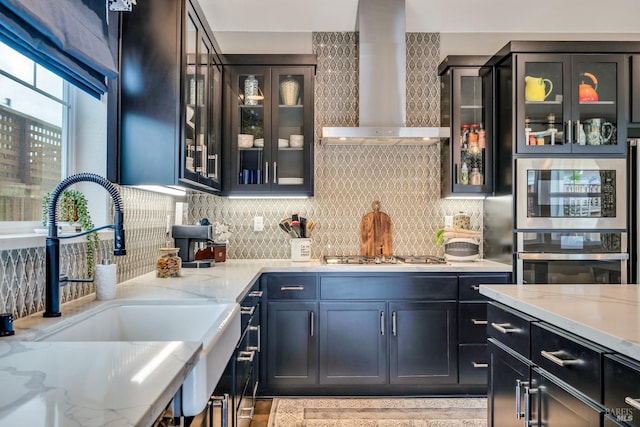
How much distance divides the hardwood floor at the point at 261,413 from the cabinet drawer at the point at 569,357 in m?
1.69

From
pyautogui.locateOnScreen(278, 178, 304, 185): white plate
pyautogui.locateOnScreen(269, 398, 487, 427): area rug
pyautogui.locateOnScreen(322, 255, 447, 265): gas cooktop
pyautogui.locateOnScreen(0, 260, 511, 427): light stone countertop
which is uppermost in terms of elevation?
pyautogui.locateOnScreen(278, 178, 304, 185): white plate

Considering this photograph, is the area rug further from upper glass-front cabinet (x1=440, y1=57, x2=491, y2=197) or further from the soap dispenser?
upper glass-front cabinet (x1=440, y1=57, x2=491, y2=197)

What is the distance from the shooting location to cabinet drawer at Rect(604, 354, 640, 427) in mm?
1059

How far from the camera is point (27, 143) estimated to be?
1.68 metres

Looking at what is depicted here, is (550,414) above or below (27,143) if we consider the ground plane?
below

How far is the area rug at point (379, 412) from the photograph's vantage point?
259cm

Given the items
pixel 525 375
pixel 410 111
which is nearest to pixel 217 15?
pixel 410 111

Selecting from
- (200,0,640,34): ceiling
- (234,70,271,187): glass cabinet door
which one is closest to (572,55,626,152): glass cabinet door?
(200,0,640,34): ceiling

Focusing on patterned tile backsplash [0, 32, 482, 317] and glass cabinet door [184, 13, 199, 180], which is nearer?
glass cabinet door [184, 13, 199, 180]

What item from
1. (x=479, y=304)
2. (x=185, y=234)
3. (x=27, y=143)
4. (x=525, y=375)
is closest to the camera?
(x=525, y=375)

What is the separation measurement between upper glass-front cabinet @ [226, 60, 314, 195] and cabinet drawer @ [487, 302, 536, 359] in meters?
1.72

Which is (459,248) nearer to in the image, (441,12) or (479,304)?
A: (479,304)

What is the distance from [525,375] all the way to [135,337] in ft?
4.61

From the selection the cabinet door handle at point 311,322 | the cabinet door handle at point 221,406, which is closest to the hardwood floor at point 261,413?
the cabinet door handle at point 311,322
